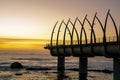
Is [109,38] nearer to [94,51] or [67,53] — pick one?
[94,51]

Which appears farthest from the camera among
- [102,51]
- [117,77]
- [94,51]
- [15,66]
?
[15,66]

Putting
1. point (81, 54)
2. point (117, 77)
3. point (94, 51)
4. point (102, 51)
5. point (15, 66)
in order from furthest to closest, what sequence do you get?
point (15, 66), point (81, 54), point (94, 51), point (102, 51), point (117, 77)

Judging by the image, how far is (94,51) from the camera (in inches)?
2827

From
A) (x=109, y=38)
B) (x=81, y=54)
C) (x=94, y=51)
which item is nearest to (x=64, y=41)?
(x=81, y=54)

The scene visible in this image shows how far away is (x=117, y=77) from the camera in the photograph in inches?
2445

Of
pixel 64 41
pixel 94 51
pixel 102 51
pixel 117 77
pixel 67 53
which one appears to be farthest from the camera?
pixel 64 41

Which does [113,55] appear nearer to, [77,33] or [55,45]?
[77,33]

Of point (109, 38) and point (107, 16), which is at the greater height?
point (107, 16)

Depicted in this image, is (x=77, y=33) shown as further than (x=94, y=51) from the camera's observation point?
Yes

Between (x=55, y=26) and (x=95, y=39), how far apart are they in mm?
33166

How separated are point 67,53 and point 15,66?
100 feet

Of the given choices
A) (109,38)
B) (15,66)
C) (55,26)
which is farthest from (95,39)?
(15,66)

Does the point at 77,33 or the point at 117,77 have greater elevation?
the point at 77,33

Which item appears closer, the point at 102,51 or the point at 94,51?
the point at 102,51
